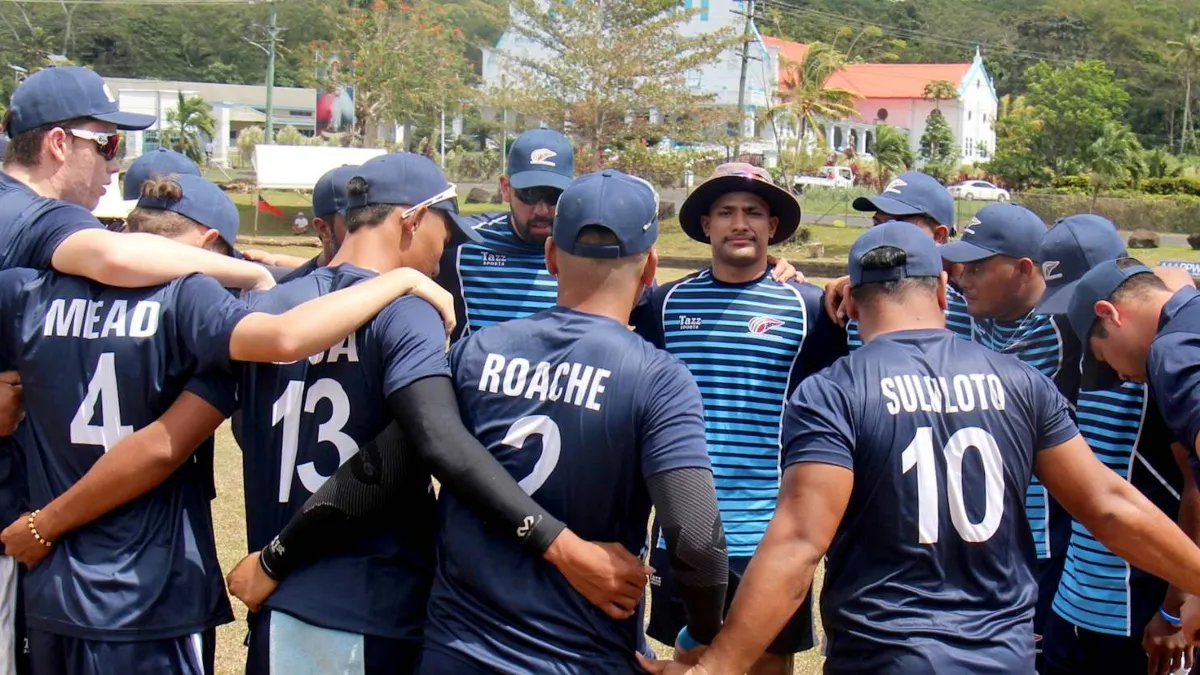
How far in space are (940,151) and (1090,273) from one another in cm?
7148

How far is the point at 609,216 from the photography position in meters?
3.26

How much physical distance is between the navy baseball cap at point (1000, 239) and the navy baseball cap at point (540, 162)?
1.77m

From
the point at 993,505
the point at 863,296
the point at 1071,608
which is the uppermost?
the point at 863,296

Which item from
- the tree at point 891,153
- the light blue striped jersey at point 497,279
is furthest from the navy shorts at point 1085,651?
the tree at point 891,153

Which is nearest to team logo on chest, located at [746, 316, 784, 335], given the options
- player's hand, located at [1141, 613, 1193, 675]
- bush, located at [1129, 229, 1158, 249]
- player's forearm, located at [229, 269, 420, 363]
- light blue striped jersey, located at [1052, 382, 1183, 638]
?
light blue striped jersey, located at [1052, 382, 1183, 638]

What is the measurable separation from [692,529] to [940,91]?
86829 mm

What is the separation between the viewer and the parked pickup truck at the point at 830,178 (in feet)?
174

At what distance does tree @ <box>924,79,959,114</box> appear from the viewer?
84188mm

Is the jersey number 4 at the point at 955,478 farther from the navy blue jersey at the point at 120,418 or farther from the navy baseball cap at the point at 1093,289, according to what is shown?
the navy blue jersey at the point at 120,418

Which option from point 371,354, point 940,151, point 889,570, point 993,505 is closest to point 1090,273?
point 993,505

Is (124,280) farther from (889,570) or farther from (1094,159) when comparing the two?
(1094,159)

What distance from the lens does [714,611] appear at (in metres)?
3.21

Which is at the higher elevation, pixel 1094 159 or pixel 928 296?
pixel 1094 159

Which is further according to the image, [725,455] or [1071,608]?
[725,455]
